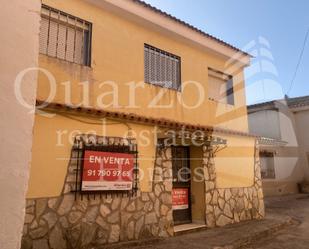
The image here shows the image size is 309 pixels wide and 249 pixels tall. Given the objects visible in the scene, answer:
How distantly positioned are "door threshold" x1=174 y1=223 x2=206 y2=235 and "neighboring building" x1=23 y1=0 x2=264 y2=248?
15cm

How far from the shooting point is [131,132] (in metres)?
7.86

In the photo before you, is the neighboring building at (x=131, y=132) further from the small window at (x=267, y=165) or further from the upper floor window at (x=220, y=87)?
the small window at (x=267, y=165)

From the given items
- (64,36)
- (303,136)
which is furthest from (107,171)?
(303,136)

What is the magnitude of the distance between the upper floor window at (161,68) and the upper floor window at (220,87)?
63.2 inches

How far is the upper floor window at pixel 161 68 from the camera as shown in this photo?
9016 millimetres

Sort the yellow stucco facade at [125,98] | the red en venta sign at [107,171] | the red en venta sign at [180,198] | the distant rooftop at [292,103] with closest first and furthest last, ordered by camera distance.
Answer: the yellow stucco facade at [125,98]
the red en venta sign at [107,171]
the red en venta sign at [180,198]
the distant rooftop at [292,103]

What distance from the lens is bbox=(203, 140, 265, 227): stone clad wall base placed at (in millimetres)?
9484

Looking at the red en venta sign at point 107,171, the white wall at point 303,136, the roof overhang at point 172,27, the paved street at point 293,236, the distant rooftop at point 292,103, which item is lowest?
the paved street at point 293,236

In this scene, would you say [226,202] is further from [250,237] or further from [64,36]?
[64,36]

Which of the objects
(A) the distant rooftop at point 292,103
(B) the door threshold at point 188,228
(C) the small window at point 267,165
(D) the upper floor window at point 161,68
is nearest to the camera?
(B) the door threshold at point 188,228

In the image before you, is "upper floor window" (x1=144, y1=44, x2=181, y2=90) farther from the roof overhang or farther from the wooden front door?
the wooden front door

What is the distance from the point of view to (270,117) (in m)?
22.1

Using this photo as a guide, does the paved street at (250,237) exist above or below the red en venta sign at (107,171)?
below

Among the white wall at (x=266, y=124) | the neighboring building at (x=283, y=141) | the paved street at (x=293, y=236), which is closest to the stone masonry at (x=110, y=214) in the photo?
the paved street at (x=293, y=236)
